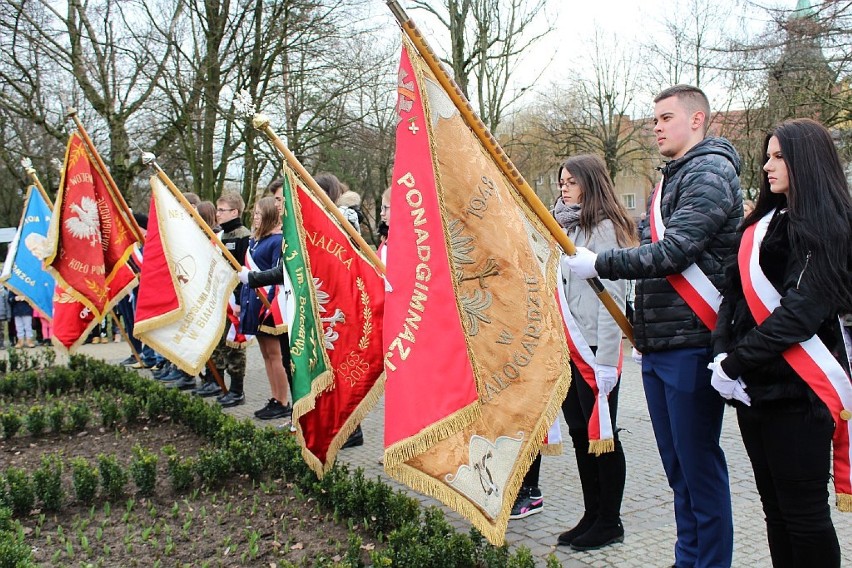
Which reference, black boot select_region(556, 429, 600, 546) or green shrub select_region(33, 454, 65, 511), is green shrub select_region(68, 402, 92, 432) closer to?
green shrub select_region(33, 454, 65, 511)

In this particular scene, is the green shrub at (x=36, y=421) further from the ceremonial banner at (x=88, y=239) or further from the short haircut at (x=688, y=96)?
the short haircut at (x=688, y=96)

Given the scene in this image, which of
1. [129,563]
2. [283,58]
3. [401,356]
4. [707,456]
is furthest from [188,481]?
[283,58]

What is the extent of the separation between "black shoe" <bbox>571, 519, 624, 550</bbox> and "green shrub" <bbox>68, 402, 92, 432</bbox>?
517 cm

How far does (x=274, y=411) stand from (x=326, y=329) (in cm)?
355

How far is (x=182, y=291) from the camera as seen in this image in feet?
22.6

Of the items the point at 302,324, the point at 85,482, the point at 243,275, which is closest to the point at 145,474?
the point at 85,482

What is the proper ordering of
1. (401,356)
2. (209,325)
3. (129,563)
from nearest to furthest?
(401,356) < (129,563) < (209,325)

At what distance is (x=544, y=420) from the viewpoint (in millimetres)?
3092

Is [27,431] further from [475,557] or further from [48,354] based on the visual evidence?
[475,557]

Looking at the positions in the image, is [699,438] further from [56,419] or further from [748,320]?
[56,419]

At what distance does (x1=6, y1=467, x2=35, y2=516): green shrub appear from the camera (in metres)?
4.95

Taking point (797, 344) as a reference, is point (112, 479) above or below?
below

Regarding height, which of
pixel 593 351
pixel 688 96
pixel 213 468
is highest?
pixel 688 96

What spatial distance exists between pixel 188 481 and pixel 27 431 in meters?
2.92
